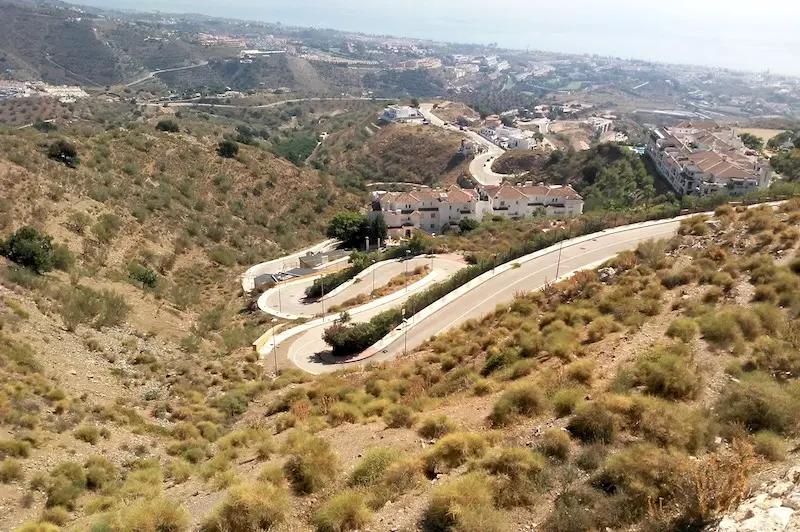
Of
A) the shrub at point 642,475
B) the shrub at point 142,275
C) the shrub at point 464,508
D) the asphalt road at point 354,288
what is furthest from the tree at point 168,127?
the shrub at point 642,475

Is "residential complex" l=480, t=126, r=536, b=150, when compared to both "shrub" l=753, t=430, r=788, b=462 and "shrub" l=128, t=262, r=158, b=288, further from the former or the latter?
"shrub" l=753, t=430, r=788, b=462

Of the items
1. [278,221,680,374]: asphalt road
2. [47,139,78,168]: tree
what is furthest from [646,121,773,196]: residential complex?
[47,139,78,168]: tree

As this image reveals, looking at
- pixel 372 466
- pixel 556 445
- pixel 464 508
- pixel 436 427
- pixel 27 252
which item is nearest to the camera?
pixel 464 508

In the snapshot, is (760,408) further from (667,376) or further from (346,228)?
(346,228)

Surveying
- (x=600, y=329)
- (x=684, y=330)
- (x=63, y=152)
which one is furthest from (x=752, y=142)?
(x=63, y=152)

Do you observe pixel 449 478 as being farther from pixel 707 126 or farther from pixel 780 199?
pixel 707 126

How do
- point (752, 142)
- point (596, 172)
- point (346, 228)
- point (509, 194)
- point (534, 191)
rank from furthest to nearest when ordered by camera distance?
1. point (752, 142)
2. point (596, 172)
3. point (534, 191)
4. point (509, 194)
5. point (346, 228)
